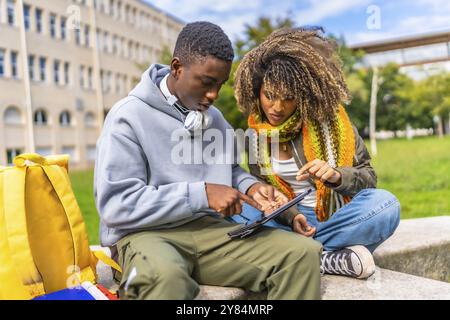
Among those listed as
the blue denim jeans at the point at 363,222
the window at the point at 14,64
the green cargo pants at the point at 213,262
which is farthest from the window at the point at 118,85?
the green cargo pants at the point at 213,262

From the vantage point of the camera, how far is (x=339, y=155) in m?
1.79

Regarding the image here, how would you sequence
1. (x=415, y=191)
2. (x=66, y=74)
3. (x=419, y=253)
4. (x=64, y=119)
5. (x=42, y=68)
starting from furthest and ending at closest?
(x=64, y=119) → (x=66, y=74) → (x=42, y=68) → (x=415, y=191) → (x=419, y=253)

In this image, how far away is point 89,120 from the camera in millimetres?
20297

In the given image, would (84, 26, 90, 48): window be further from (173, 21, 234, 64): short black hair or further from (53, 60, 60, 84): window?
(173, 21, 234, 64): short black hair

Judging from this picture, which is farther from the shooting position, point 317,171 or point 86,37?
point 86,37

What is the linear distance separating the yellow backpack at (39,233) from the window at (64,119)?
1650cm

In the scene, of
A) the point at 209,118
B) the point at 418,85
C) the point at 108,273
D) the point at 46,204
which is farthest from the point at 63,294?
the point at 418,85

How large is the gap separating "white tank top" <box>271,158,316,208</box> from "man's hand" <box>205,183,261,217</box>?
1.81 ft

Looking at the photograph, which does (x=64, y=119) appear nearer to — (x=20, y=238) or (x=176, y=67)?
(x=176, y=67)

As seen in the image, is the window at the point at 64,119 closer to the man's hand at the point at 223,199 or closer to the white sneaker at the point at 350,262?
the white sneaker at the point at 350,262

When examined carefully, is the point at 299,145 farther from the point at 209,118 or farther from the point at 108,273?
the point at 108,273

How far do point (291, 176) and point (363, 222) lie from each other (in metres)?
0.35

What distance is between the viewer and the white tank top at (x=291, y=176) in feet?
6.10

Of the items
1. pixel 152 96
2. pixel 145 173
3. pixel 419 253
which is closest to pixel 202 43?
pixel 152 96
